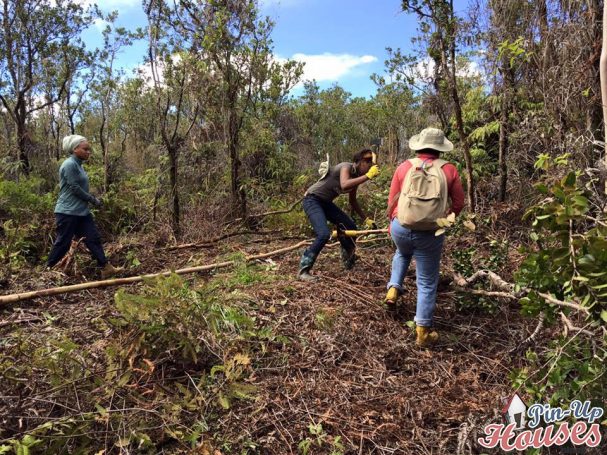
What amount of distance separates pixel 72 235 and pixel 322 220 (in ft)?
9.40

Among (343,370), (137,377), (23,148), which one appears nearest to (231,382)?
(137,377)

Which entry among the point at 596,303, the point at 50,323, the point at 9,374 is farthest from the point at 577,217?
the point at 50,323

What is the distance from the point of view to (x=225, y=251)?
6410 mm

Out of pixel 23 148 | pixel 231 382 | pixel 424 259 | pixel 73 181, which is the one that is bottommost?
pixel 231 382

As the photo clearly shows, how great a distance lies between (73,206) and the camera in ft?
16.9

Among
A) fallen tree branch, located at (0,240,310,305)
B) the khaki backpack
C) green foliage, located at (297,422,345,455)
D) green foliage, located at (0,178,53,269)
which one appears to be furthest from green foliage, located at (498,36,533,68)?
green foliage, located at (0,178,53,269)

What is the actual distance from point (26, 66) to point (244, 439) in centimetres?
1126

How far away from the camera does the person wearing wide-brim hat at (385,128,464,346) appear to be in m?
3.34

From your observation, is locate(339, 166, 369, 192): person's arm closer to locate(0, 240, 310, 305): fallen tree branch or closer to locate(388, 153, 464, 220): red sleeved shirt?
locate(388, 153, 464, 220): red sleeved shirt

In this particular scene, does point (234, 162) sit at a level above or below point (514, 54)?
below

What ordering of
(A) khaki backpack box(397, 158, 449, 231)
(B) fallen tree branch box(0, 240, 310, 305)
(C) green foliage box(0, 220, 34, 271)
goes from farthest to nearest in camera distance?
(C) green foliage box(0, 220, 34, 271)
(B) fallen tree branch box(0, 240, 310, 305)
(A) khaki backpack box(397, 158, 449, 231)

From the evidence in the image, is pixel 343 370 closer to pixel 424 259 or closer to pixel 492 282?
pixel 424 259

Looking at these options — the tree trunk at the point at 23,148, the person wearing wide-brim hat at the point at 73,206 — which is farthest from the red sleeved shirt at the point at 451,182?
the tree trunk at the point at 23,148

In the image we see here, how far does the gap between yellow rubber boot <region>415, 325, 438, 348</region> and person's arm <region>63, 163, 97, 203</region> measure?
3885mm
